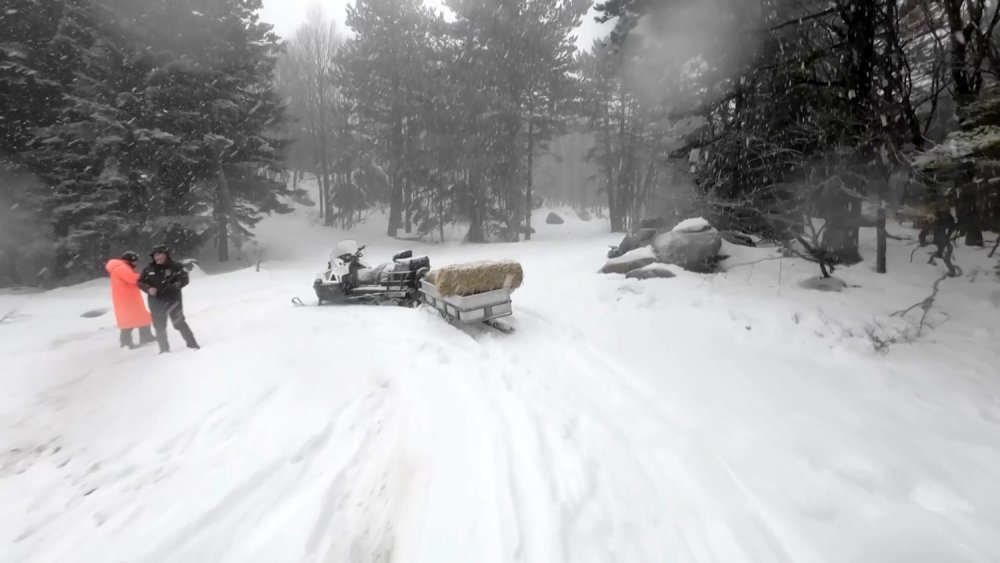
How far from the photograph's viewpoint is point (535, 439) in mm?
3459

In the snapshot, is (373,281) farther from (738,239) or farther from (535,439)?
(738,239)

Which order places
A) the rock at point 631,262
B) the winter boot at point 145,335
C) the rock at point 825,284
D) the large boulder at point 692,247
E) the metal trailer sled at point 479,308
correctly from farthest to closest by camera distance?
the rock at point 631,262 → the large boulder at point 692,247 → the rock at point 825,284 → the winter boot at point 145,335 → the metal trailer sled at point 479,308

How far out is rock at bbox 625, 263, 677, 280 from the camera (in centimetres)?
841

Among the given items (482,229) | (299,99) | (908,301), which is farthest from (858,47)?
(299,99)

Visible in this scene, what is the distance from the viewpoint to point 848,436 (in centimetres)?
345

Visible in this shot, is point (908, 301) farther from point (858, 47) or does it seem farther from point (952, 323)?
point (858, 47)

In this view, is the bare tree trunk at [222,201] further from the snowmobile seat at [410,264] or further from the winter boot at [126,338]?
the snowmobile seat at [410,264]

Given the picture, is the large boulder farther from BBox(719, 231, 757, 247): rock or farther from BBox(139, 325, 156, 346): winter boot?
BBox(139, 325, 156, 346): winter boot

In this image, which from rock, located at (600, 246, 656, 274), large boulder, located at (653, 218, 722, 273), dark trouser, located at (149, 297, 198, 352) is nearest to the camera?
dark trouser, located at (149, 297, 198, 352)

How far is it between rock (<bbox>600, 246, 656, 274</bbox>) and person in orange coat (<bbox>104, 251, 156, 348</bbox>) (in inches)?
351

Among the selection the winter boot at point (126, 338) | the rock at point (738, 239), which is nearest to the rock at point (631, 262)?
the rock at point (738, 239)

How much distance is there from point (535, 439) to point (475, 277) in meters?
3.44

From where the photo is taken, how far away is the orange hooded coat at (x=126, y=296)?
6.12 meters

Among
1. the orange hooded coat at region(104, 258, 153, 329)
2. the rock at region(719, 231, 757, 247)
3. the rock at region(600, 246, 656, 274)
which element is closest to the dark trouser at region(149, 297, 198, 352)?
the orange hooded coat at region(104, 258, 153, 329)
